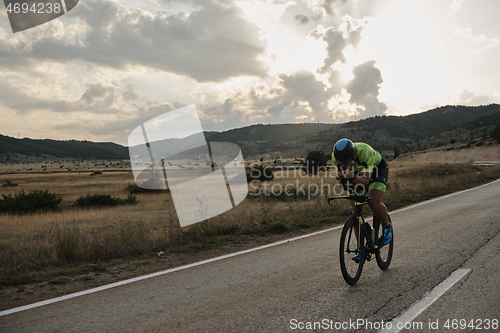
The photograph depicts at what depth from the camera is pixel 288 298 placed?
4258mm

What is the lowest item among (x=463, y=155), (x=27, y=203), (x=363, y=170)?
(x=463, y=155)

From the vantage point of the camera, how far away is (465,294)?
13.7 feet

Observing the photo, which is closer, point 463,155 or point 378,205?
point 378,205

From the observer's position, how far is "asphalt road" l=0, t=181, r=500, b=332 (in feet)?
11.7

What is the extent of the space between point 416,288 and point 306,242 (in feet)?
11.9

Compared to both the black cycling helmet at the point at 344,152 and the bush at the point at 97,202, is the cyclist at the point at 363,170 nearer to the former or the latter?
the black cycling helmet at the point at 344,152

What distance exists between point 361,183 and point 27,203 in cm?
2143

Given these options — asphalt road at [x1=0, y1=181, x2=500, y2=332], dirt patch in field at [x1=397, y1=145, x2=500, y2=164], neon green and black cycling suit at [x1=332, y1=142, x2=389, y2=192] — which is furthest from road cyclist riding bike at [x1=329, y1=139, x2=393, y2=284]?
dirt patch in field at [x1=397, y1=145, x2=500, y2=164]

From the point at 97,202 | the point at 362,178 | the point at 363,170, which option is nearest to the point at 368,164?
the point at 363,170

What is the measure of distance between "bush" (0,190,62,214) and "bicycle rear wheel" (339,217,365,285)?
67.6 feet

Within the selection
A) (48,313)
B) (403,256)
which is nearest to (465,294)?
(403,256)

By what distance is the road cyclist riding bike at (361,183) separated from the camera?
4406mm

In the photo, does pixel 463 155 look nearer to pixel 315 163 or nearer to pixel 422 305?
pixel 315 163

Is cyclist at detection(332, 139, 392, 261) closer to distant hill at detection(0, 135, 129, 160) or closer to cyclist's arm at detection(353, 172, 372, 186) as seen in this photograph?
cyclist's arm at detection(353, 172, 372, 186)
